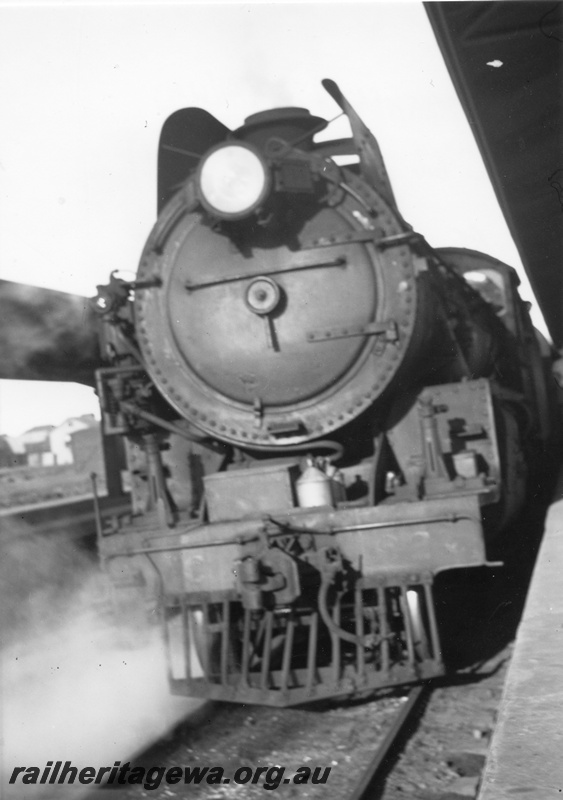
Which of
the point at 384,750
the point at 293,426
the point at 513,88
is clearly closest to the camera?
the point at 384,750

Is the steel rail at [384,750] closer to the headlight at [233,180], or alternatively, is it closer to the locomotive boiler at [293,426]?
the locomotive boiler at [293,426]

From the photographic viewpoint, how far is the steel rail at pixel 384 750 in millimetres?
2709

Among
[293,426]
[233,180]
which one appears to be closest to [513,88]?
[233,180]

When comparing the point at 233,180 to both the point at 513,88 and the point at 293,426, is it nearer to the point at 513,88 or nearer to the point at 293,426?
the point at 293,426

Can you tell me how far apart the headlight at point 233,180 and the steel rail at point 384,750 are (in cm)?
238

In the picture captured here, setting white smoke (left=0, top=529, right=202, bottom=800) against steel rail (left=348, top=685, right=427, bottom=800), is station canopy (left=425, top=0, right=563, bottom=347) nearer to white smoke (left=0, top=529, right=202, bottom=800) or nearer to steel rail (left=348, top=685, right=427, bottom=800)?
steel rail (left=348, top=685, right=427, bottom=800)

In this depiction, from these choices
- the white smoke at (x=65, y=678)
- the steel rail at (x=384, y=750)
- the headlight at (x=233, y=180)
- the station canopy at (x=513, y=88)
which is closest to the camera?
the steel rail at (x=384, y=750)

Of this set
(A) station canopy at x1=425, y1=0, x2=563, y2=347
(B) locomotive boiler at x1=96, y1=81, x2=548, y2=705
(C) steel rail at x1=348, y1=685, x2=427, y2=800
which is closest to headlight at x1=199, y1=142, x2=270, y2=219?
(B) locomotive boiler at x1=96, y1=81, x2=548, y2=705

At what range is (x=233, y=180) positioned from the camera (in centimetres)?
367

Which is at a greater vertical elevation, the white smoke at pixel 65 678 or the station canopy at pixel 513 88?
the station canopy at pixel 513 88

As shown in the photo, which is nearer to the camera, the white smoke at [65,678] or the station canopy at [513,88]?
the white smoke at [65,678]

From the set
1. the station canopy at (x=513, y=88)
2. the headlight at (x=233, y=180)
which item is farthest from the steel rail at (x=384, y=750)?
the station canopy at (x=513, y=88)

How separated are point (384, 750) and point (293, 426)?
1.57 metres

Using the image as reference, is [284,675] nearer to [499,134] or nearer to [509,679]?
[509,679]
